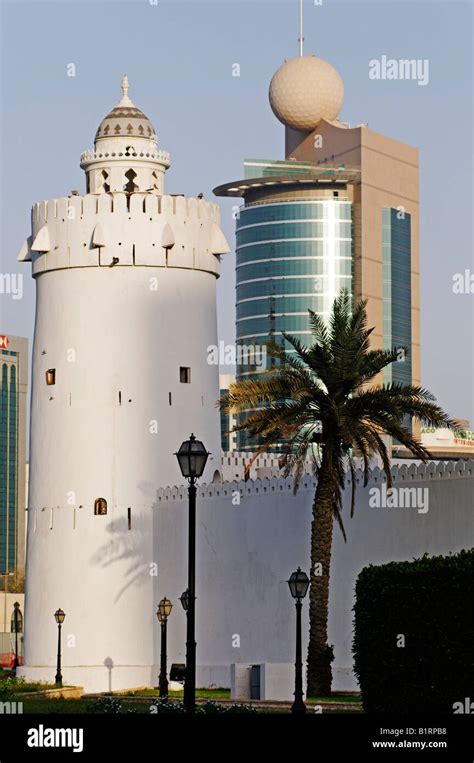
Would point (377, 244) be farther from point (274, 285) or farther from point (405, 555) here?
point (405, 555)

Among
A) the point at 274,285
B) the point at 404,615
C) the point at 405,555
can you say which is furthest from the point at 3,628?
the point at 404,615

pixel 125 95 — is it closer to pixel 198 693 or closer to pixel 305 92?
pixel 198 693

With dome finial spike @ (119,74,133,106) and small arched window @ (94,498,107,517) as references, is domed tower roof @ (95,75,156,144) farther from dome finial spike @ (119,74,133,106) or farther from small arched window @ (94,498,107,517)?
small arched window @ (94,498,107,517)

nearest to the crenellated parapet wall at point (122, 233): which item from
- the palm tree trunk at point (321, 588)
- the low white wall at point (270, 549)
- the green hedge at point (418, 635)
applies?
the low white wall at point (270, 549)

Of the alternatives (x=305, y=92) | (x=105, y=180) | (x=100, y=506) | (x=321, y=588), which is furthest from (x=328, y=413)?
(x=305, y=92)

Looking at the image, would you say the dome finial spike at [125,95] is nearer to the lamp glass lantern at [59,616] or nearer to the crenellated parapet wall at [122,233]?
the crenellated parapet wall at [122,233]

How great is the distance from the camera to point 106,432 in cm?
5256

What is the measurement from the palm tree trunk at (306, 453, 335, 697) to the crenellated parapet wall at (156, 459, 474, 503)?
107 inches

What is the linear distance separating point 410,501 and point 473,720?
19.9 m

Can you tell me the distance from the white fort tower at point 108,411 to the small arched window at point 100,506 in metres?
0.06

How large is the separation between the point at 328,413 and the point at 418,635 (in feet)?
37.2

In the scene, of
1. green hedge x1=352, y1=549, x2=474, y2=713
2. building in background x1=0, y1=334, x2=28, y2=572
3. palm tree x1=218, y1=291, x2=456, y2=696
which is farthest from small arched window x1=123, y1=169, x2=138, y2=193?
building in background x1=0, y1=334, x2=28, y2=572

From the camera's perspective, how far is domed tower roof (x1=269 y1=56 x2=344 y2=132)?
14538 cm

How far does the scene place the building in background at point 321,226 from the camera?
6383 inches
